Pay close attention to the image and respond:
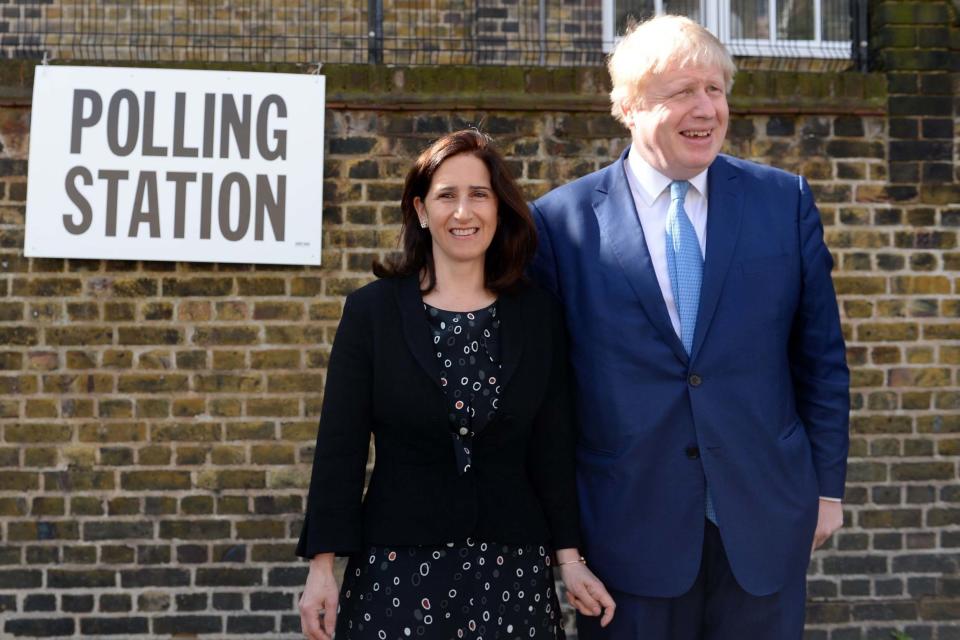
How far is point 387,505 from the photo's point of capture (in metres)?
2.31

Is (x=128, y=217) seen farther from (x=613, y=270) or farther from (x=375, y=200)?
(x=613, y=270)

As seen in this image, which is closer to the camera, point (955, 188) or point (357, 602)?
point (357, 602)

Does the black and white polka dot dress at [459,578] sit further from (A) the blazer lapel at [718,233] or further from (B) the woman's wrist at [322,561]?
(A) the blazer lapel at [718,233]

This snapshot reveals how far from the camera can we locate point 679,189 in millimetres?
2500

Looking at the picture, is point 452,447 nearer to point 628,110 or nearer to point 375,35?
point 628,110

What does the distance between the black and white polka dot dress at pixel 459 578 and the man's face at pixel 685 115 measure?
0.64 m

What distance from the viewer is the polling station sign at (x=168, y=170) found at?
456cm

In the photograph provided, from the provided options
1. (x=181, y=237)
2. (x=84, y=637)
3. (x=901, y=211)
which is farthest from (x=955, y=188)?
(x=84, y=637)

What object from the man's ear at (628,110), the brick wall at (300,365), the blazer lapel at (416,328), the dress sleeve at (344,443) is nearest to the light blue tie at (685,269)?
the man's ear at (628,110)

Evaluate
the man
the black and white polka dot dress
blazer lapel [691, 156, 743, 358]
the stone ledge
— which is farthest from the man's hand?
the stone ledge

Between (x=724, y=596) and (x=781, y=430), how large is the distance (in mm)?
422

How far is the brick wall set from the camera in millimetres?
4578

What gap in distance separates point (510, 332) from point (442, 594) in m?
0.63

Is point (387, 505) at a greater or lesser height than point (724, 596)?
greater
